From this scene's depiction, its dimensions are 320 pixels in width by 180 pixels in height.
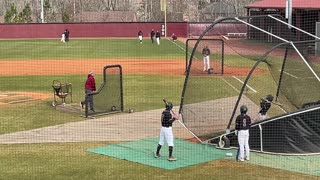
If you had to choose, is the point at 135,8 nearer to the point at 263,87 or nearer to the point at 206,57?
the point at 206,57

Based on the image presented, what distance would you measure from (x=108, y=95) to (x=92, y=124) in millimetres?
2274

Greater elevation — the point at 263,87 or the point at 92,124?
the point at 263,87

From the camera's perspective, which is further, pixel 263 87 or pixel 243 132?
pixel 263 87

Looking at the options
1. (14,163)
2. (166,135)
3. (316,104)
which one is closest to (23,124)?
(14,163)

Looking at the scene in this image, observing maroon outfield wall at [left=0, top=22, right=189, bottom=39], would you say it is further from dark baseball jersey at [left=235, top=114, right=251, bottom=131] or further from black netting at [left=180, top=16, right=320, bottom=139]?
dark baseball jersey at [left=235, top=114, right=251, bottom=131]

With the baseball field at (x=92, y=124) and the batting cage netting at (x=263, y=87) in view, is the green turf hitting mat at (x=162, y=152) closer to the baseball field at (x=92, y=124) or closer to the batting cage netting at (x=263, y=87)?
the baseball field at (x=92, y=124)

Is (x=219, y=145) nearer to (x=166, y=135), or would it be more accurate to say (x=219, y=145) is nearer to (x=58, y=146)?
(x=166, y=135)

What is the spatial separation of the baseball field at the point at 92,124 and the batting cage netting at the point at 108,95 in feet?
1.35

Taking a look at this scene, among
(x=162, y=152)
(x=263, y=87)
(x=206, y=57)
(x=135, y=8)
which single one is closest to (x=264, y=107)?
(x=162, y=152)

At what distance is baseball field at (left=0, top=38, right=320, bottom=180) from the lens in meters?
11.7

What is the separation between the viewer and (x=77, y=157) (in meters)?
13.0

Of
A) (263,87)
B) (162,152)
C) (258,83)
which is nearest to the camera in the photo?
(162,152)

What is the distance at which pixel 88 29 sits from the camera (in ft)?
220

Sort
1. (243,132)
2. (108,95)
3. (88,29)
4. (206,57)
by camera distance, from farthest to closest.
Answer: (88,29) → (206,57) → (108,95) → (243,132)
